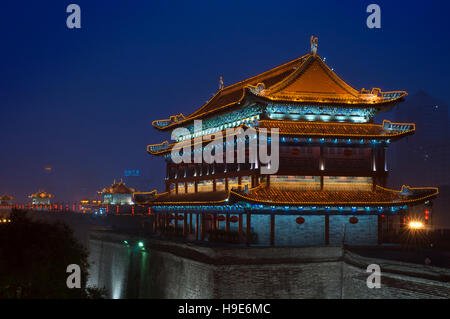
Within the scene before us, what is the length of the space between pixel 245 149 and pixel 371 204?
27.7 feet

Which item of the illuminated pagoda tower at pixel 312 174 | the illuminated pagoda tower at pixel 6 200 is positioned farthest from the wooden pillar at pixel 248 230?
the illuminated pagoda tower at pixel 6 200

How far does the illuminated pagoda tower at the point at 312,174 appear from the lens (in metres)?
29.6

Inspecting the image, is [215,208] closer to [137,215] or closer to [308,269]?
[308,269]

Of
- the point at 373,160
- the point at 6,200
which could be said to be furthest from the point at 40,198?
the point at 373,160

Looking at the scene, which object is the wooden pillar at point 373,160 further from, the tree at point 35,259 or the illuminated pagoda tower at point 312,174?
the tree at point 35,259

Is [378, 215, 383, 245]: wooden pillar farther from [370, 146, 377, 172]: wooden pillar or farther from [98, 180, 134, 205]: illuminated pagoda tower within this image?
[98, 180, 134, 205]: illuminated pagoda tower

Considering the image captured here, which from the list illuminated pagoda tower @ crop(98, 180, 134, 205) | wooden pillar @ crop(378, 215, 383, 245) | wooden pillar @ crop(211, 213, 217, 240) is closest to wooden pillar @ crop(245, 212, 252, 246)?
wooden pillar @ crop(211, 213, 217, 240)

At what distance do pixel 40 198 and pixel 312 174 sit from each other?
114 metres

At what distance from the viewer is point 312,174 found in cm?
3080

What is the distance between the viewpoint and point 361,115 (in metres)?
33.0

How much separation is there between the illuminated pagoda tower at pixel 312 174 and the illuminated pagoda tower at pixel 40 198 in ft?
347

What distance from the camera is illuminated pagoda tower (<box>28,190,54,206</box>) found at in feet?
428
